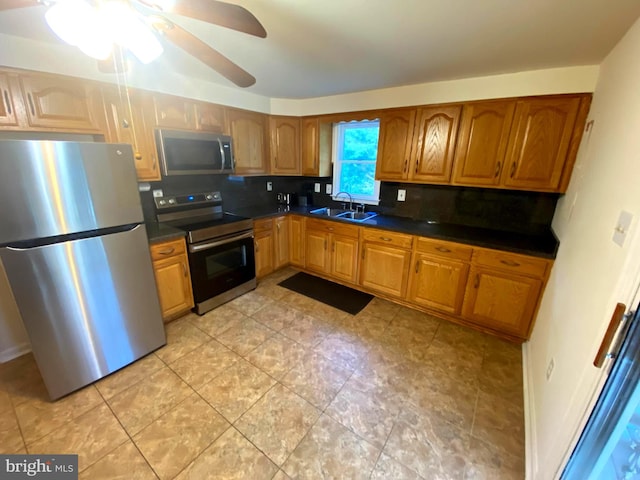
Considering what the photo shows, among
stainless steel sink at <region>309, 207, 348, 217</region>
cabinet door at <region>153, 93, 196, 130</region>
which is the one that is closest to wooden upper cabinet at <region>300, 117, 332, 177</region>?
stainless steel sink at <region>309, 207, 348, 217</region>

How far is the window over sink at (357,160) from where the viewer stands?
129 inches

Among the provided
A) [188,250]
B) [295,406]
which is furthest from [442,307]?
[188,250]

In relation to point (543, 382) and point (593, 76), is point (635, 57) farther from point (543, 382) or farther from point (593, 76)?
point (543, 382)

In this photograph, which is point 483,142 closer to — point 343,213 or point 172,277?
point 343,213

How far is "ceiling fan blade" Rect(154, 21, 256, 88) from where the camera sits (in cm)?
112

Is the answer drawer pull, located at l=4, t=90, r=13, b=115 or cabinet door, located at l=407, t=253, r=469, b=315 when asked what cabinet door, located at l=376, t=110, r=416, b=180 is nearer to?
cabinet door, located at l=407, t=253, r=469, b=315

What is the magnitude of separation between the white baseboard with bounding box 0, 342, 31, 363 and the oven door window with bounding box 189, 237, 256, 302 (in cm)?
130

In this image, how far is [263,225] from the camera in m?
3.22

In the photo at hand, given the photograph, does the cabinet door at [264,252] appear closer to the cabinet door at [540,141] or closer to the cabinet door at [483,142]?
the cabinet door at [483,142]

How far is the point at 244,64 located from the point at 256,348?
7.69ft

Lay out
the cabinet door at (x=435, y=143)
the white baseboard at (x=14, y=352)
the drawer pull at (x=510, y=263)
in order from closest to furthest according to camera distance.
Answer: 1. the white baseboard at (x=14, y=352)
2. the drawer pull at (x=510, y=263)
3. the cabinet door at (x=435, y=143)

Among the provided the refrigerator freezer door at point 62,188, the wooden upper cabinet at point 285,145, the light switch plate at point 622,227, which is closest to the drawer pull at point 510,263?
the light switch plate at point 622,227

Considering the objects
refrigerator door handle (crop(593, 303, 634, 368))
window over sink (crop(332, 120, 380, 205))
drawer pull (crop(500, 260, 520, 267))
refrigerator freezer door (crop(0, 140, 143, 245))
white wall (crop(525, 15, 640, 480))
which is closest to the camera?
refrigerator door handle (crop(593, 303, 634, 368))

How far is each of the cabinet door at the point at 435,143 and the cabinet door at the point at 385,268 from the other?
0.82 metres
